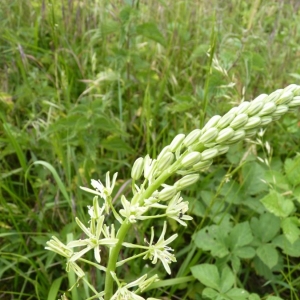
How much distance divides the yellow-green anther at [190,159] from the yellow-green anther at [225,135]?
0.28ft

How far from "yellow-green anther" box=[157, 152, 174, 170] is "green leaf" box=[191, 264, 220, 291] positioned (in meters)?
0.91

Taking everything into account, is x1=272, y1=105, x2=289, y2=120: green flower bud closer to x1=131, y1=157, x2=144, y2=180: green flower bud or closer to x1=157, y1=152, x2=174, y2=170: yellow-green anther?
x1=157, y1=152, x2=174, y2=170: yellow-green anther

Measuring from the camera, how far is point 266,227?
2512 millimetres

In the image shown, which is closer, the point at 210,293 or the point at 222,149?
the point at 222,149

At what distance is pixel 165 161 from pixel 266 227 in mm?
1230

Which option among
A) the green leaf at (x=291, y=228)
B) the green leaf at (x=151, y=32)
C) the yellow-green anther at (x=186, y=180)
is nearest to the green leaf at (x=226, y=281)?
the green leaf at (x=291, y=228)

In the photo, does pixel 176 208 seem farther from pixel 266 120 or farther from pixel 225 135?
pixel 266 120

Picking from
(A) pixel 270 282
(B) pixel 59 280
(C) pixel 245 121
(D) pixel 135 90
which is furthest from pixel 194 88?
(C) pixel 245 121

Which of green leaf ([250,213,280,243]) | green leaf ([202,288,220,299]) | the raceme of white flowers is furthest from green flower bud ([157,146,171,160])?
green leaf ([250,213,280,243])

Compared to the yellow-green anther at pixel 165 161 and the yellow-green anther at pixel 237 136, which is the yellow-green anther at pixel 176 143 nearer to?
the yellow-green anther at pixel 165 161

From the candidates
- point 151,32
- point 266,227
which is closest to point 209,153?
point 266,227

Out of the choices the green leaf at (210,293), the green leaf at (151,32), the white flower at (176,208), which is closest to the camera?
the white flower at (176,208)

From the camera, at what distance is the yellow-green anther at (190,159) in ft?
4.77

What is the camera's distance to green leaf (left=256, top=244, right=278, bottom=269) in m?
2.33
